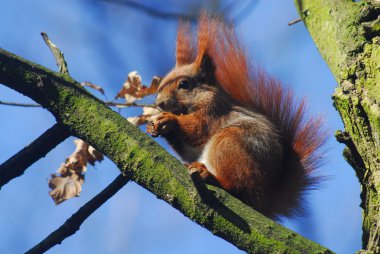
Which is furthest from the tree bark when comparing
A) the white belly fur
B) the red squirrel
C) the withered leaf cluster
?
the withered leaf cluster

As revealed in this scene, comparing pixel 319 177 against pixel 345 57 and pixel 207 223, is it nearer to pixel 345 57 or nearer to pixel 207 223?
pixel 345 57

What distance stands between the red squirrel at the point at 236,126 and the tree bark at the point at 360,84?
802 millimetres

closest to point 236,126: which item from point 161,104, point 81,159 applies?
point 161,104

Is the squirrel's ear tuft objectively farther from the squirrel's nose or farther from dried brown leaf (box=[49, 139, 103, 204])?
dried brown leaf (box=[49, 139, 103, 204])

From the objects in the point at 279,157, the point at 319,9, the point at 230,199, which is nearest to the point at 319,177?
the point at 279,157

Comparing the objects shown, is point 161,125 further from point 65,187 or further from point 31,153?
point 31,153

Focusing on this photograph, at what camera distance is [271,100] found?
10.6 feet

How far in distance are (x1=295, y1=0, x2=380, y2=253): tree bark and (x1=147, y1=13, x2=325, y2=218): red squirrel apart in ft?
2.63

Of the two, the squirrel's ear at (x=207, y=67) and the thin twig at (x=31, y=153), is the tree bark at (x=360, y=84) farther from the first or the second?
the squirrel's ear at (x=207, y=67)

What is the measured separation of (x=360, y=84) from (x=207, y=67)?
175 cm

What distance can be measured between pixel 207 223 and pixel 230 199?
12cm

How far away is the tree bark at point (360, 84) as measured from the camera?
5.88 feet

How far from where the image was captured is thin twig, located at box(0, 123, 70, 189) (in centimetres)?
204

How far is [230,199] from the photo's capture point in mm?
1889
